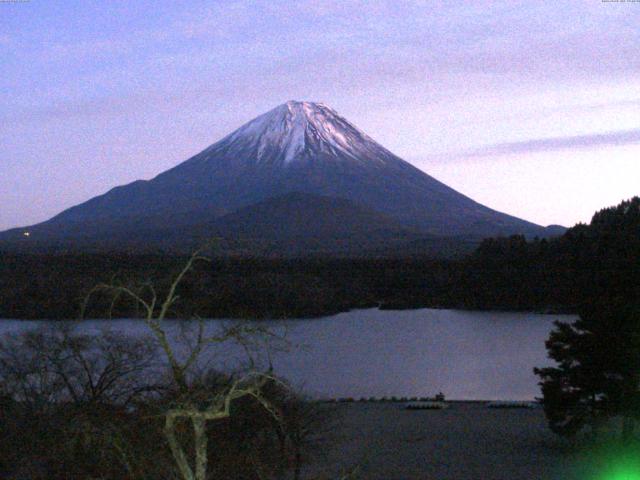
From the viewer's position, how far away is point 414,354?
19.3 m

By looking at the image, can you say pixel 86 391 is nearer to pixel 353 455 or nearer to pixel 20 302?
pixel 353 455

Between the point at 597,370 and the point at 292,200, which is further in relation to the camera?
the point at 292,200

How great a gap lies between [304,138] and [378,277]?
106 feet

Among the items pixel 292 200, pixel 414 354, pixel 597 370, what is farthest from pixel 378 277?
pixel 597 370

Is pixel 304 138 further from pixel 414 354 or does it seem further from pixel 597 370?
pixel 597 370

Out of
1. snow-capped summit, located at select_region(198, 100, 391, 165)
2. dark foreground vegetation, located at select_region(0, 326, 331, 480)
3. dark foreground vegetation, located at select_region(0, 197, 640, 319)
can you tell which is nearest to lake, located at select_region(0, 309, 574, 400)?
dark foreground vegetation, located at select_region(0, 197, 640, 319)

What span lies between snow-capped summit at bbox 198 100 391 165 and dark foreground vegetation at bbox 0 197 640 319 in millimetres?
30755

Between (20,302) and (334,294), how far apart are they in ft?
36.1

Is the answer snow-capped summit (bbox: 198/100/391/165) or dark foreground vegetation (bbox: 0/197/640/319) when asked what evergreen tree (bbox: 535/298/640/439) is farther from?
snow-capped summit (bbox: 198/100/391/165)

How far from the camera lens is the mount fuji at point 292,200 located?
54156 mm

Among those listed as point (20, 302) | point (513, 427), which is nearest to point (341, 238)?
point (20, 302)

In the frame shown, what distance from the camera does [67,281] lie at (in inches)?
1031

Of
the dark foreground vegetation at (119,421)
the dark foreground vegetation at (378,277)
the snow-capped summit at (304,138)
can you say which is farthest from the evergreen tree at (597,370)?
the snow-capped summit at (304,138)

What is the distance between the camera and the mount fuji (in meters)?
54.2
